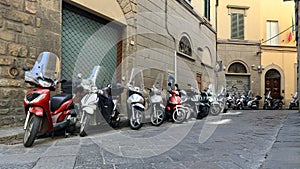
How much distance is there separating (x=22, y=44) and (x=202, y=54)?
1080cm

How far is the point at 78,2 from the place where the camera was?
6230mm

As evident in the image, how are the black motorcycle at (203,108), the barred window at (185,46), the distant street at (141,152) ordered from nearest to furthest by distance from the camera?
the distant street at (141,152) < the black motorcycle at (203,108) < the barred window at (185,46)

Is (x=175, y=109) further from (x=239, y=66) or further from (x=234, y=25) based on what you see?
(x=234, y=25)

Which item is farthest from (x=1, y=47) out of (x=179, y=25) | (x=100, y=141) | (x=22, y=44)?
(x=179, y=25)

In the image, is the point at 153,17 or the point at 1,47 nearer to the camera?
the point at 1,47

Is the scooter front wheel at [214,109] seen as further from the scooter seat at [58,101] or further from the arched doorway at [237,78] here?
the arched doorway at [237,78]

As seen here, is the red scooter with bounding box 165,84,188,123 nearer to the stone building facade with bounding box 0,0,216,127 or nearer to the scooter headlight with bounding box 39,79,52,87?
the stone building facade with bounding box 0,0,216,127

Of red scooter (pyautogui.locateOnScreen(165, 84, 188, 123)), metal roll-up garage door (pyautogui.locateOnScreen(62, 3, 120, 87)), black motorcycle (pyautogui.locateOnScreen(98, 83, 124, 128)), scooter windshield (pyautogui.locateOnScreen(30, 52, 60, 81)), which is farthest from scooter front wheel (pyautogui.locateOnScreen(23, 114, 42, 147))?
red scooter (pyautogui.locateOnScreen(165, 84, 188, 123))

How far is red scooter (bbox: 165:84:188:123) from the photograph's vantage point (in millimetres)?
7242

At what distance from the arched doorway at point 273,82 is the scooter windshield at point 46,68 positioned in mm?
17483

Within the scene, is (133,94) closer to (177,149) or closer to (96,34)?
(96,34)

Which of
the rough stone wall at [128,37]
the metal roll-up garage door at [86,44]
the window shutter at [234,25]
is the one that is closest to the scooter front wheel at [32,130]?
the metal roll-up garage door at [86,44]

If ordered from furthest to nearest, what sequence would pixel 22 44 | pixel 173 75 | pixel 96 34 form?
pixel 173 75
pixel 96 34
pixel 22 44

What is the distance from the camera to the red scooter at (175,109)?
724 cm
